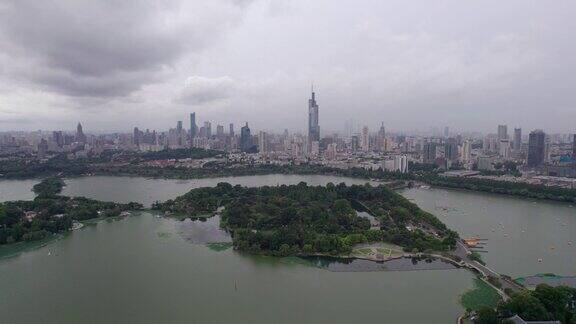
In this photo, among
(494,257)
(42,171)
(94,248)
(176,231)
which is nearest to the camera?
(494,257)

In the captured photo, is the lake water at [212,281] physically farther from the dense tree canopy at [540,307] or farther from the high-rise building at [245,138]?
the high-rise building at [245,138]

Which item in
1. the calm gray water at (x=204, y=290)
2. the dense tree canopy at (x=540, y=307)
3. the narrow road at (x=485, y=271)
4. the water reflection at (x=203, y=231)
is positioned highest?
the dense tree canopy at (x=540, y=307)

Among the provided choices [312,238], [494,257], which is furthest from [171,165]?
[494,257]

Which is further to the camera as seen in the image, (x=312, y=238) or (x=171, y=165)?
(x=171, y=165)

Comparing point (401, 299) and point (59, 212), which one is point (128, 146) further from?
point (401, 299)

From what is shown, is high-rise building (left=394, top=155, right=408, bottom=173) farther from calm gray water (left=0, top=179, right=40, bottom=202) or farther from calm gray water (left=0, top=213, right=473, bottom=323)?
calm gray water (left=0, top=179, right=40, bottom=202)

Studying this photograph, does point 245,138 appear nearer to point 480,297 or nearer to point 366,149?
point 366,149

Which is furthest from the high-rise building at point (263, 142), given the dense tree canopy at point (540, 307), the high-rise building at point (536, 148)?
the dense tree canopy at point (540, 307)

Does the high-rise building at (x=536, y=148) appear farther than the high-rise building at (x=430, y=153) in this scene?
No
